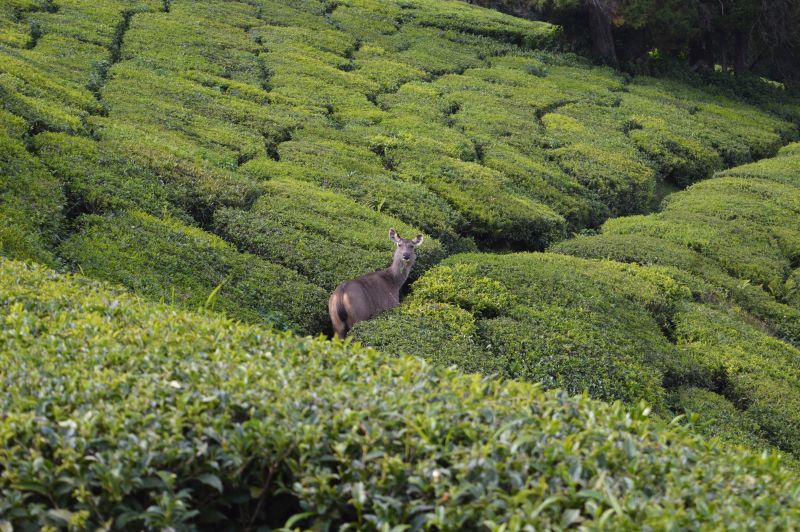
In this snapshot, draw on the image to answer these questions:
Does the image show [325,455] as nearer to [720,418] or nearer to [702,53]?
[720,418]

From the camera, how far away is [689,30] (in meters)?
31.8

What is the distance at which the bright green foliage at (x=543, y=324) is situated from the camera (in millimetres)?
11359

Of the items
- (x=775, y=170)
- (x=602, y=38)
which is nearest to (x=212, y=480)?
(x=775, y=170)

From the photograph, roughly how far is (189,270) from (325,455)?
25.4 ft

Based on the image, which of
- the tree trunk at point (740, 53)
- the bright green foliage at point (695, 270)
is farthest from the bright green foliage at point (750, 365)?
the tree trunk at point (740, 53)

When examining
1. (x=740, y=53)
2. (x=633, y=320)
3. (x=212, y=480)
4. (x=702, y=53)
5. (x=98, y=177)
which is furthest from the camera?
(x=702, y=53)

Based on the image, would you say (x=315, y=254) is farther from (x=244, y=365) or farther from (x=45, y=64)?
(x=45, y=64)

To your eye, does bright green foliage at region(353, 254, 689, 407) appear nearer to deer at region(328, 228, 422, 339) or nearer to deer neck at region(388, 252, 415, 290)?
Result: deer at region(328, 228, 422, 339)

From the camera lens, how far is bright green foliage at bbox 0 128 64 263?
10.5 metres

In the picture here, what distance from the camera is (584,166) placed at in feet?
73.2

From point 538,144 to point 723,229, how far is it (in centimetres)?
609

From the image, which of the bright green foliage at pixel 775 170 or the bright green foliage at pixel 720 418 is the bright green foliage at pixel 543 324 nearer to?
the bright green foliage at pixel 720 418

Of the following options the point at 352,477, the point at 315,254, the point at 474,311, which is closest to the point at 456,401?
the point at 352,477

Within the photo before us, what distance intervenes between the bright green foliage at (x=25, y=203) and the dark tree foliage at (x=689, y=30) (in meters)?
24.2
